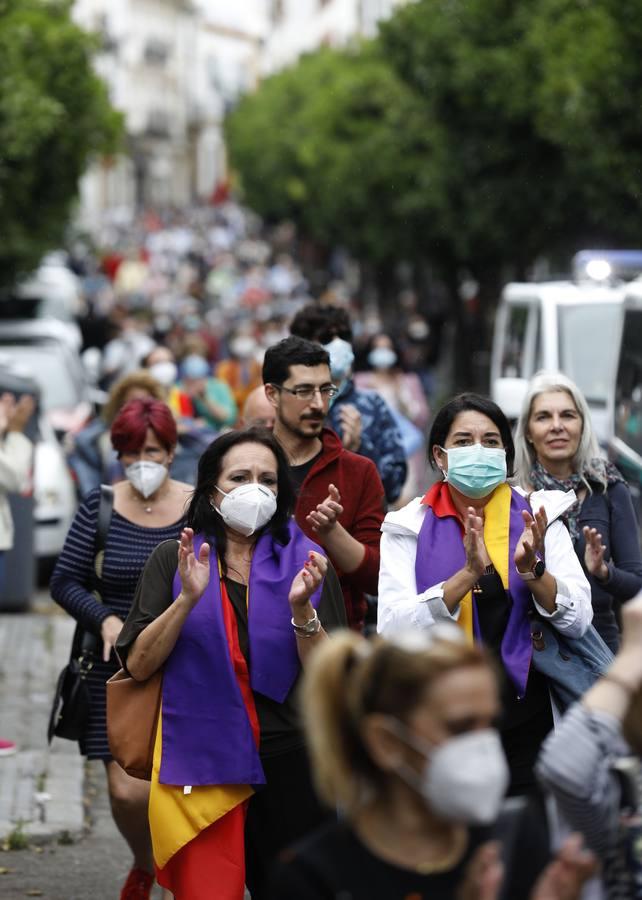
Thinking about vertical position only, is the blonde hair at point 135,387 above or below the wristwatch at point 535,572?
above

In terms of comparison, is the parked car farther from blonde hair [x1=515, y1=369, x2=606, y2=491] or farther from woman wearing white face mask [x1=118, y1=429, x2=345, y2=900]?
woman wearing white face mask [x1=118, y1=429, x2=345, y2=900]

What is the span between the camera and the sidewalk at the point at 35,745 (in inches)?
316

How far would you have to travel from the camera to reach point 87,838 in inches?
311

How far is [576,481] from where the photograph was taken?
6367 millimetres

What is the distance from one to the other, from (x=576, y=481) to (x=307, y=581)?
1.49 metres

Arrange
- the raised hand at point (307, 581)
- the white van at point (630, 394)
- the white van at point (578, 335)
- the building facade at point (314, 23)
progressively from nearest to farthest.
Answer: the raised hand at point (307, 581) < the white van at point (630, 394) < the white van at point (578, 335) < the building facade at point (314, 23)

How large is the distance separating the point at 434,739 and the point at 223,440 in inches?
99.1

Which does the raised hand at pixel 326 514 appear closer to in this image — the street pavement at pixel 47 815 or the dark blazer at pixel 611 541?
the dark blazer at pixel 611 541

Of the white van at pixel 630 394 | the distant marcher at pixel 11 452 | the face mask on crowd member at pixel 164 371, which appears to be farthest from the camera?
the face mask on crowd member at pixel 164 371

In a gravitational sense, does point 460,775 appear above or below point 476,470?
below

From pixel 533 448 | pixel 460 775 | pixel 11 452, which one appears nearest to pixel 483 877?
pixel 460 775

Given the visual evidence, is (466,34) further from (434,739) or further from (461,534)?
(434,739)

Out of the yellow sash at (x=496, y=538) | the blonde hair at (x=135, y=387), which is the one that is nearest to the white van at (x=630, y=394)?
the blonde hair at (x=135, y=387)

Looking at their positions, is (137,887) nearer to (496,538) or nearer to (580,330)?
(496,538)
